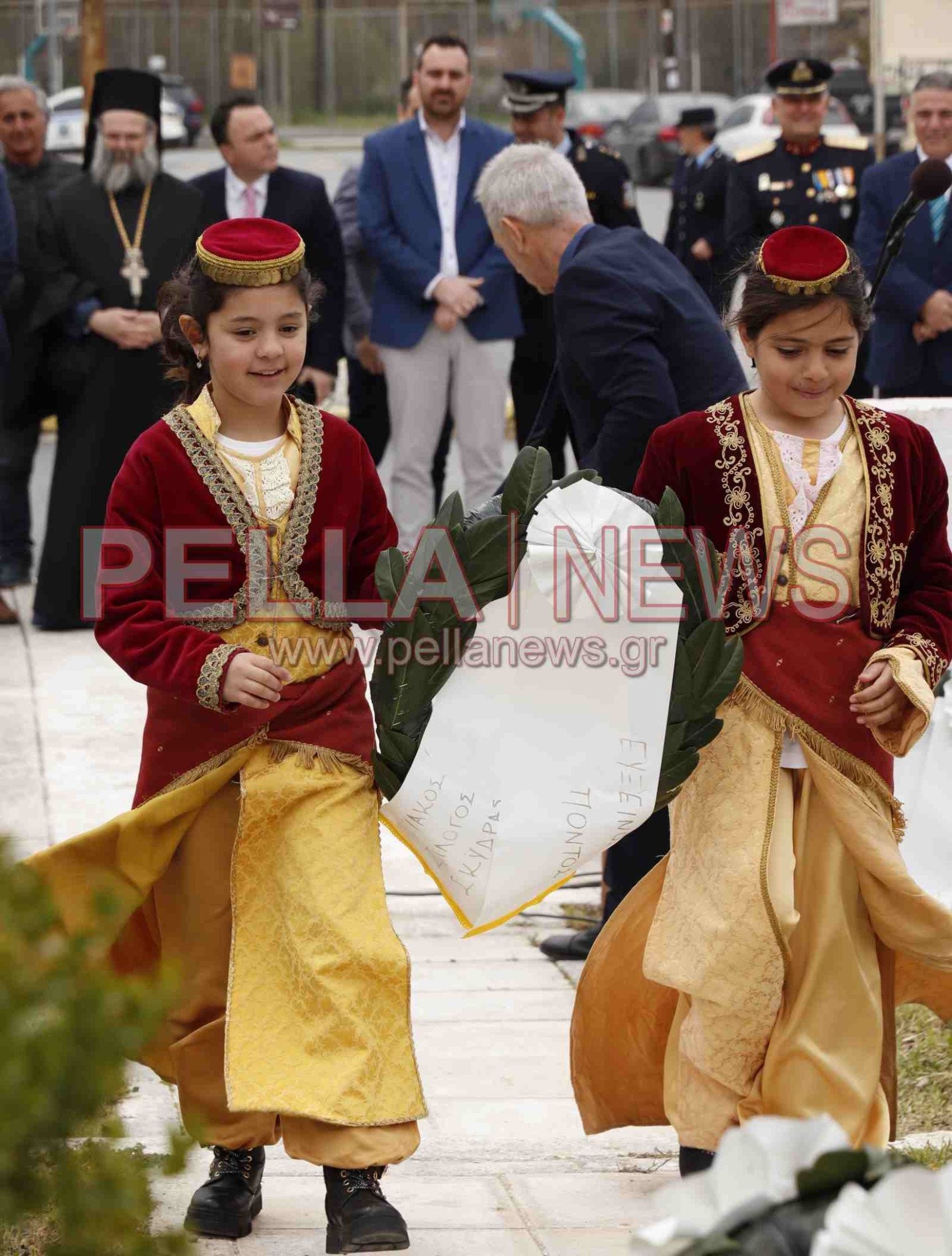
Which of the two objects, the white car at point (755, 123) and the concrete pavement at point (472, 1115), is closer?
the concrete pavement at point (472, 1115)

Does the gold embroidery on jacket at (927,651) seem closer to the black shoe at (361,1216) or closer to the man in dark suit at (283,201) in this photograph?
the black shoe at (361,1216)

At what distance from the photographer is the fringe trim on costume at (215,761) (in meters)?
3.47

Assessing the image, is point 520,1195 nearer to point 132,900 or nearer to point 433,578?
point 132,900

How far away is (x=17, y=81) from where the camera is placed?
948cm

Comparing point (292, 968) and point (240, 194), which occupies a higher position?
point (240, 194)

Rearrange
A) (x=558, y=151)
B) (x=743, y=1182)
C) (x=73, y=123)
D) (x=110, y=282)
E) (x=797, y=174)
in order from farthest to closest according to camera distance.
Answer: (x=73, y=123) → (x=797, y=174) → (x=110, y=282) → (x=558, y=151) → (x=743, y=1182)

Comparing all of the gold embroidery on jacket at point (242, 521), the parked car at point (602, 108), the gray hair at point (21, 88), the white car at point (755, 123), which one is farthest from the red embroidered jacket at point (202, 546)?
the parked car at point (602, 108)

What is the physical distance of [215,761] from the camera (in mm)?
3469

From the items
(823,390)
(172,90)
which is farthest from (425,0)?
(823,390)

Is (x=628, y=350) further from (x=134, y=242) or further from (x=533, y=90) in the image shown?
(x=533, y=90)

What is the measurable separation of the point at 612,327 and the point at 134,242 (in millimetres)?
3895

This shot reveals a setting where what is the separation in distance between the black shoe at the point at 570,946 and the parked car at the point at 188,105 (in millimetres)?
33652

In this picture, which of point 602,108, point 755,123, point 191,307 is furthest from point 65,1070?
point 602,108

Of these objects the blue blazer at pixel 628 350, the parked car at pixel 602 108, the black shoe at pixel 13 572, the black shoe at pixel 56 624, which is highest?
the parked car at pixel 602 108
